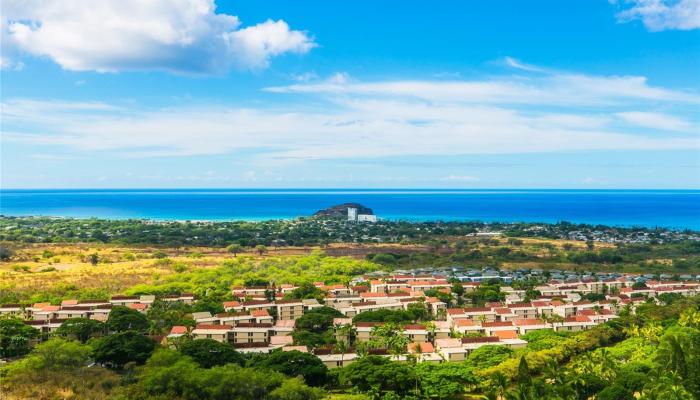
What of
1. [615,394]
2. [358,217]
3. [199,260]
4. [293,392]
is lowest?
[615,394]

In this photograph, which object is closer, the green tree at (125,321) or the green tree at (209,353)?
the green tree at (209,353)

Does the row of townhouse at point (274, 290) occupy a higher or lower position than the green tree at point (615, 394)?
higher

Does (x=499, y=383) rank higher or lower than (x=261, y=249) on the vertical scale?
lower

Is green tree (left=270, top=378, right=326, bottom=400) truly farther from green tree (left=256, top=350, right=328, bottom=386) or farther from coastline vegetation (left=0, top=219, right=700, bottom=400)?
green tree (left=256, top=350, right=328, bottom=386)

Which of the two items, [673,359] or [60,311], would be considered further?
[60,311]

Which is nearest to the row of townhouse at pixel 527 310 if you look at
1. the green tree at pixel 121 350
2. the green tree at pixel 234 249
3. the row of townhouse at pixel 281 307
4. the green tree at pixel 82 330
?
the row of townhouse at pixel 281 307

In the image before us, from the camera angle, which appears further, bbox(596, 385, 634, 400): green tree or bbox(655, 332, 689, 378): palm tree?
bbox(655, 332, 689, 378): palm tree

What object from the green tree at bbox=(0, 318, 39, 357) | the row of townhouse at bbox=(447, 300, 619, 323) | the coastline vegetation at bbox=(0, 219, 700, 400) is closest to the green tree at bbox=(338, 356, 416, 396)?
the coastline vegetation at bbox=(0, 219, 700, 400)

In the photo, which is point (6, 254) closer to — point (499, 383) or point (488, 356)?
point (488, 356)

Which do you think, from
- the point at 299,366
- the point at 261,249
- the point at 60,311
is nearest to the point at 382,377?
Result: the point at 299,366

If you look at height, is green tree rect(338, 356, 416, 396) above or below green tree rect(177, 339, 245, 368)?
below

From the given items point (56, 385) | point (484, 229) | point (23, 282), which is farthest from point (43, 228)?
point (56, 385)

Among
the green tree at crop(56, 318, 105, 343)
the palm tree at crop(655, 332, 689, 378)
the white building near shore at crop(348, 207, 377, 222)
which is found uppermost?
the white building near shore at crop(348, 207, 377, 222)

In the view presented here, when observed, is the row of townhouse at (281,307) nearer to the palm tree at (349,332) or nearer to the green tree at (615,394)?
the palm tree at (349,332)
